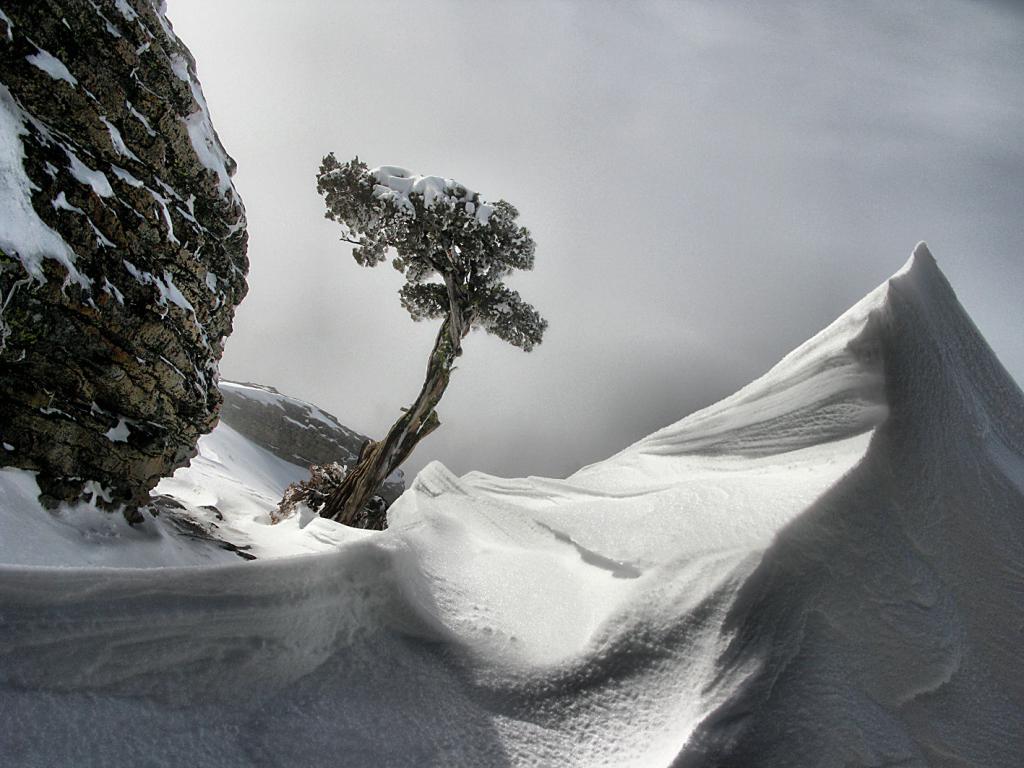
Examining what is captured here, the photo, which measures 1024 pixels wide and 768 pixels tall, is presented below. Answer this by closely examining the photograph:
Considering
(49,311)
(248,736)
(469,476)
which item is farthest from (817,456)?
(49,311)

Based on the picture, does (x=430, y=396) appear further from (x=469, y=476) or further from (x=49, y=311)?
(x=49, y=311)

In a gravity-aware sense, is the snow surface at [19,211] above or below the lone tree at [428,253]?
below

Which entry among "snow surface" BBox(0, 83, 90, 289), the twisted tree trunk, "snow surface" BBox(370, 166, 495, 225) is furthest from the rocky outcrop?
"snow surface" BBox(0, 83, 90, 289)

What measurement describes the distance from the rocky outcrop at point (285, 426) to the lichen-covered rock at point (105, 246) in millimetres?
23025

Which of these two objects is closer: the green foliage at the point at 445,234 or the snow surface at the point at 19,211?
the snow surface at the point at 19,211

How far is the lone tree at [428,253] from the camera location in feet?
35.1

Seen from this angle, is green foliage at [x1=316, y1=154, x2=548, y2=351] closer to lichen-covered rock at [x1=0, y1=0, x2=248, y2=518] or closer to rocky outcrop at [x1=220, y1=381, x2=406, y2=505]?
lichen-covered rock at [x1=0, y1=0, x2=248, y2=518]

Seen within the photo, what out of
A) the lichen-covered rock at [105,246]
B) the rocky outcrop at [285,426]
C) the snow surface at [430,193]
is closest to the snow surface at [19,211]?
the lichen-covered rock at [105,246]

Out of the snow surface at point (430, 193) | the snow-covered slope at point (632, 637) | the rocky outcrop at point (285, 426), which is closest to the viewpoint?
the snow-covered slope at point (632, 637)

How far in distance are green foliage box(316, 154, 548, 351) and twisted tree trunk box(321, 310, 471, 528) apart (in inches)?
18.3

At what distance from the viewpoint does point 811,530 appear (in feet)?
6.57

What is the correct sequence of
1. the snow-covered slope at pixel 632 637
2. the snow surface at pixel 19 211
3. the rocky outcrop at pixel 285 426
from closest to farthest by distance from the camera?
the snow-covered slope at pixel 632 637
the snow surface at pixel 19 211
the rocky outcrop at pixel 285 426

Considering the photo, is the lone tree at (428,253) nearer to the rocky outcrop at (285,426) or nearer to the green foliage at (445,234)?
the green foliage at (445,234)

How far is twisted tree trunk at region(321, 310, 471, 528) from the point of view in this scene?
10.7 m
